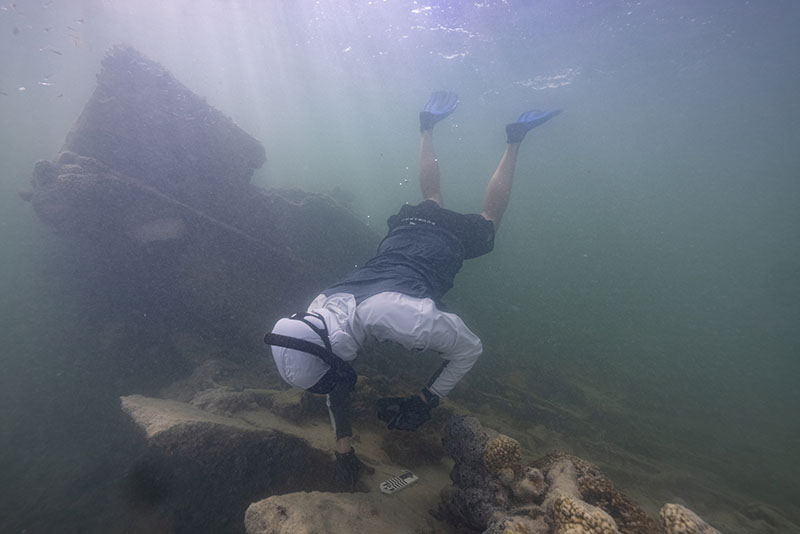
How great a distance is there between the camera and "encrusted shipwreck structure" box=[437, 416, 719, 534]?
2.17 m

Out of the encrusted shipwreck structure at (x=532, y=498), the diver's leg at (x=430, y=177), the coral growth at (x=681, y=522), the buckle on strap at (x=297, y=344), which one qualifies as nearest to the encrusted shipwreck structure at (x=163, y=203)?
the diver's leg at (x=430, y=177)

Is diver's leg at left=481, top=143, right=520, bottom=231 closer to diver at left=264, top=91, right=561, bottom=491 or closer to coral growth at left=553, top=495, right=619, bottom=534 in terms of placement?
diver at left=264, top=91, right=561, bottom=491

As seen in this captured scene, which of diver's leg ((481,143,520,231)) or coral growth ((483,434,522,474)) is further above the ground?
diver's leg ((481,143,520,231))

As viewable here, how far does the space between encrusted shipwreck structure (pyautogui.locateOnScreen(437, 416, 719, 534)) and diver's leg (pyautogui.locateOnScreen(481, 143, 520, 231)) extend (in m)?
4.18

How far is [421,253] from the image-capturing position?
4.80 m

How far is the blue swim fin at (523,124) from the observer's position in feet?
25.5

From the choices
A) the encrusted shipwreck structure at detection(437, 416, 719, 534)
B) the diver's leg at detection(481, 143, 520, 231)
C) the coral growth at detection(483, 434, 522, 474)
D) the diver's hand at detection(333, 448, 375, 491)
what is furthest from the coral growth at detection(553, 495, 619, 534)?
the diver's leg at detection(481, 143, 520, 231)

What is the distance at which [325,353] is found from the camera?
2967 millimetres

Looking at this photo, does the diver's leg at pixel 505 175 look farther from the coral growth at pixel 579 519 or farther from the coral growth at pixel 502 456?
the coral growth at pixel 579 519

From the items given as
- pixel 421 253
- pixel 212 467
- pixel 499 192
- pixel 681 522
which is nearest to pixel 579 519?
pixel 681 522

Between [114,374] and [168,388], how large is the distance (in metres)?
1.97

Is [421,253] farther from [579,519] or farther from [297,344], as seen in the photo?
[579,519]

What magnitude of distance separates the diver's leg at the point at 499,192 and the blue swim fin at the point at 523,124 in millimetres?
512

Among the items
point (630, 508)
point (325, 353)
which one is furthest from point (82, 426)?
point (630, 508)
